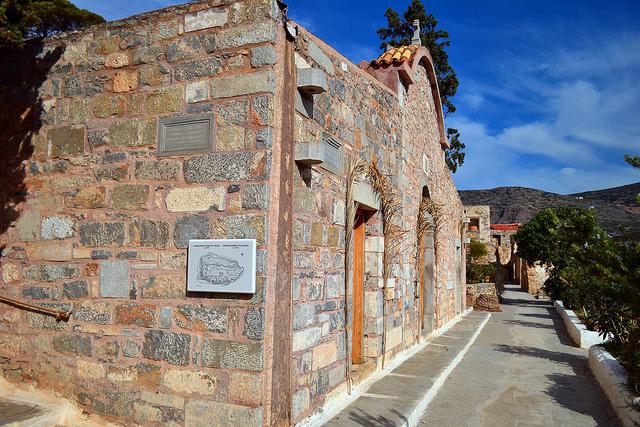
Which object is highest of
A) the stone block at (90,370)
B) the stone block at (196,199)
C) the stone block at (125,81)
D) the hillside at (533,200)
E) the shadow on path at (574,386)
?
the hillside at (533,200)

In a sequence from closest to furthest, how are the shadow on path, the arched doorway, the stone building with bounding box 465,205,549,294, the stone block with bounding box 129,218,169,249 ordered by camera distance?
the stone block with bounding box 129,218,169,249
the shadow on path
the arched doorway
the stone building with bounding box 465,205,549,294

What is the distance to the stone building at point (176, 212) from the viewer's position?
11.3ft

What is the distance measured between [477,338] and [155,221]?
810 centimetres

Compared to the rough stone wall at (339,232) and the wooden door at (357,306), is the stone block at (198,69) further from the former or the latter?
the wooden door at (357,306)

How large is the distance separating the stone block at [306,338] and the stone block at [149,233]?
1188 mm

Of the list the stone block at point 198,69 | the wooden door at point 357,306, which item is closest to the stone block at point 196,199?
the stone block at point 198,69

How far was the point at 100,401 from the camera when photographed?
12.4 feet

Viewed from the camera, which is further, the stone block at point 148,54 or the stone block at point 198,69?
the stone block at point 148,54

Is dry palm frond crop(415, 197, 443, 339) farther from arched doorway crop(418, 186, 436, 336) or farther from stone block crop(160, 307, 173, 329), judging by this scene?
stone block crop(160, 307, 173, 329)

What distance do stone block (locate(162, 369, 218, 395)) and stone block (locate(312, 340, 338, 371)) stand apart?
1.01 metres

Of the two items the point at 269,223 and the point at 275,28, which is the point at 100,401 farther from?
the point at 275,28

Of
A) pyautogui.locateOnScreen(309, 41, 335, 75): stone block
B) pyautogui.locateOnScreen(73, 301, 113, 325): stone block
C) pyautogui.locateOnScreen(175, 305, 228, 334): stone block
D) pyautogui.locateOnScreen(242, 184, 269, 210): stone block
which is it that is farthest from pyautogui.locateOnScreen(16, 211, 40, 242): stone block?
pyautogui.locateOnScreen(309, 41, 335, 75): stone block

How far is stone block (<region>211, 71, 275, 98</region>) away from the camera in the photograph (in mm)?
3486

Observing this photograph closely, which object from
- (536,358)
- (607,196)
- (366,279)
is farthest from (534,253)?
(607,196)
